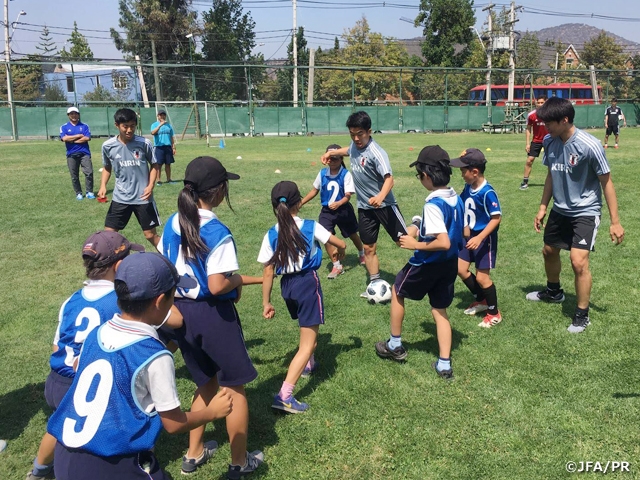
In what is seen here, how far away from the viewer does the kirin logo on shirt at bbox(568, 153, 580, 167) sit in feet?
16.3

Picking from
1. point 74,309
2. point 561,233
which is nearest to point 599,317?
point 561,233

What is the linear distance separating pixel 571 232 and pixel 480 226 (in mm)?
943

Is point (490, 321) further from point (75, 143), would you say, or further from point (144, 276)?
point (75, 143)

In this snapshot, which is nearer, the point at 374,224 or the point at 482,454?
the point at 482,454

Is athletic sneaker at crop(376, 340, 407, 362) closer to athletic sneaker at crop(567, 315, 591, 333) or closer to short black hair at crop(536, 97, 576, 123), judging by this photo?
Result: athletic sneaker at crop(567, 315, 591, 333)

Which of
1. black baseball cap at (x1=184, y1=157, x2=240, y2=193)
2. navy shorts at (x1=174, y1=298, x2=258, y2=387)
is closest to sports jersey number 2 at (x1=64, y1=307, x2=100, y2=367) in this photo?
navy shorts at (x1=174, y1=298, x2=258, y2=387)

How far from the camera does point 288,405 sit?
12.7 feet

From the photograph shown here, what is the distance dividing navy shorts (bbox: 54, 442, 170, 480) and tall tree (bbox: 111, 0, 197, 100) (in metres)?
51.4

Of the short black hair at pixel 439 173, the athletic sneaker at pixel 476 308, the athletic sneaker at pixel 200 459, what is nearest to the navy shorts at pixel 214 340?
the athletic sneaker at pixel 200 459

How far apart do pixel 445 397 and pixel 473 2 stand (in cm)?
6627

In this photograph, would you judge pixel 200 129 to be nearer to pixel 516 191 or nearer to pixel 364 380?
pixel 516 191

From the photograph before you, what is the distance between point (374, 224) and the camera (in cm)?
644

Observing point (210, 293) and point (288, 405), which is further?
point (288, 405)

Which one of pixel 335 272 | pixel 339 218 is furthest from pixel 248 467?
pixel 339 218
